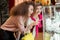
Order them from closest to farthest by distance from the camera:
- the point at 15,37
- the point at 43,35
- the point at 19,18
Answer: the point at 19,18
the point at 15,37
the point at 43,35

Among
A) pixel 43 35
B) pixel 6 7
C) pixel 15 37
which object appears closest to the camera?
pixel 15 37

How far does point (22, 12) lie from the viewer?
2.10 metres

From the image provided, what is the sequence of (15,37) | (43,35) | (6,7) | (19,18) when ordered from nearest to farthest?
(19,18) < (15,37) < (43,35) < (6,7)

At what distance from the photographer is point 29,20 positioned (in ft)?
7.36

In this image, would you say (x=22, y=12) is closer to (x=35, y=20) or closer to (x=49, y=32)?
(x=35, y=20)

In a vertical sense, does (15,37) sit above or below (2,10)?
below

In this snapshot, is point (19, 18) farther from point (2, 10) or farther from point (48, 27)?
point (2, 10)

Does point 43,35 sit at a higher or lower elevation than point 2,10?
lower

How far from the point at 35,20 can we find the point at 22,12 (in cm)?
23

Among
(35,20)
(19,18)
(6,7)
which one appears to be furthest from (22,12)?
(6,7)

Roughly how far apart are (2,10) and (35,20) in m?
1.06

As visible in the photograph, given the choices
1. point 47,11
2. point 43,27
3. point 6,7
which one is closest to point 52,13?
point 47,11

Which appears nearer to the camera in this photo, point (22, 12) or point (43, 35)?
point (22, 12)

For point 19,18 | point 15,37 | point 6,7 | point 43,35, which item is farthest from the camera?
point 6,7
